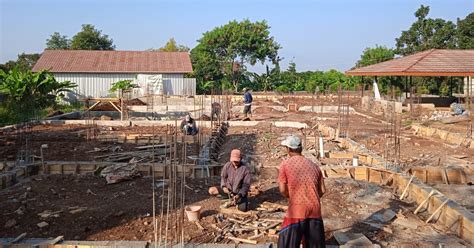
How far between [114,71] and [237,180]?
2586cm

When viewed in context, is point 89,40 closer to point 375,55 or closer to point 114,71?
point 114,71

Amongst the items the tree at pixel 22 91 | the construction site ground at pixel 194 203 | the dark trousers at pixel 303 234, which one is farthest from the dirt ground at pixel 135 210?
the tree at pixel 22 91

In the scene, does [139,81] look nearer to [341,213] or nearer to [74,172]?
[74,172]

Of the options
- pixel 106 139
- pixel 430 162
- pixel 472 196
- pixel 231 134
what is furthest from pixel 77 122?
pixel 472 196

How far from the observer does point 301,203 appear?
3.96m

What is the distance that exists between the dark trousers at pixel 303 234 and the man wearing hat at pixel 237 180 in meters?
2.15

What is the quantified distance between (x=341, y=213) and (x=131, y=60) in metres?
28.3

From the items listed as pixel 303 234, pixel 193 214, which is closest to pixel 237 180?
pixel 193 214

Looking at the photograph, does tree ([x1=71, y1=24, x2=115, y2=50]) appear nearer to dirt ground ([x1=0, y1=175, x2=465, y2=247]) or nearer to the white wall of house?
the white wall of house

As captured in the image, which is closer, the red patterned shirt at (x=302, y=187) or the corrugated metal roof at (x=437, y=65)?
the red patterned shirt at (x=302, y=187)

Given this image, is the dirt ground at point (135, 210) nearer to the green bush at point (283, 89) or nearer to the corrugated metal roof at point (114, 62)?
the corrugated metal roof at point (114, 62)

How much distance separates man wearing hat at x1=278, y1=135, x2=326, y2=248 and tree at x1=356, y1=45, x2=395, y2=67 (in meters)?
36.3

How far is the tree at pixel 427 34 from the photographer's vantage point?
32906mm

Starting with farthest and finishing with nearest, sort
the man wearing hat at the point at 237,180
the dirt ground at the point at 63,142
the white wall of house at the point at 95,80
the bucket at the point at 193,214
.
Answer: the white wall of house at the point at 95,80 → the dirt ground at the point at 63,142 → the man wearing hat at the point at 237,180 → the bucket at the point at 193,214
